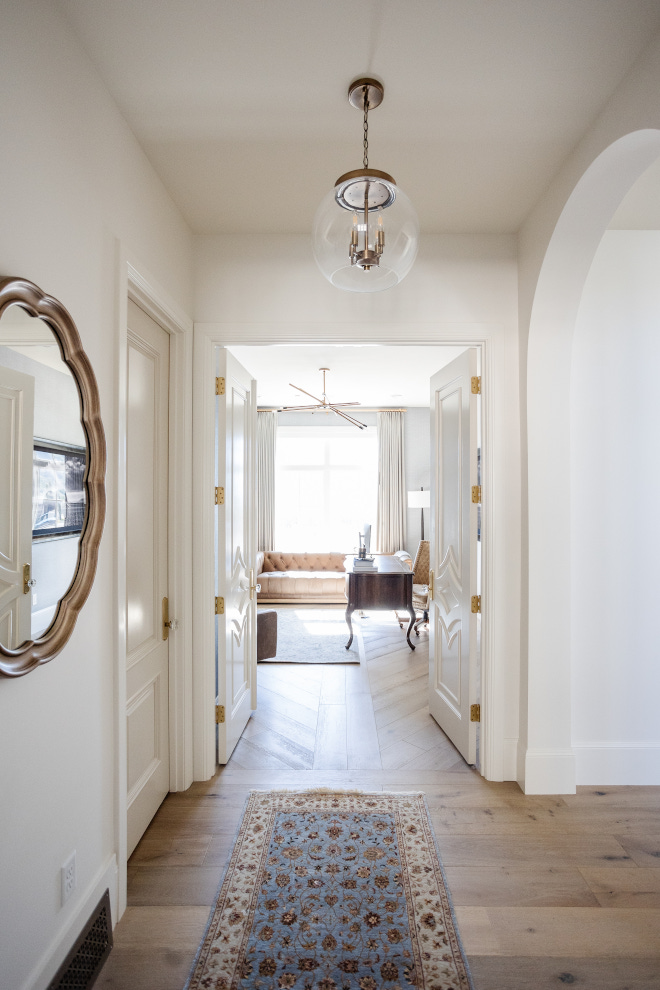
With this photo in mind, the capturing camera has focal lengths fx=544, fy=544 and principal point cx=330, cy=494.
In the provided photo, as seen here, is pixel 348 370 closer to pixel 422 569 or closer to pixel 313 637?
pixel 422 569

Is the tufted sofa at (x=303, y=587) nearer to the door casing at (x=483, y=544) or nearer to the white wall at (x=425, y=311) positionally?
the door casing at (x=483, y=544)

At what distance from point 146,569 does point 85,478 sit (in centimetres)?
86

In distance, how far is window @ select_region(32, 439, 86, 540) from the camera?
4.45 feet

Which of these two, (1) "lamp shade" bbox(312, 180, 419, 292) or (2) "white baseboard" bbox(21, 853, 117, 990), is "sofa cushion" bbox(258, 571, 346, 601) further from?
(1) "lamp shade" bbox(312, 180, 419, 292)

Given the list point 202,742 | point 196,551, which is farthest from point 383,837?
point 196,551

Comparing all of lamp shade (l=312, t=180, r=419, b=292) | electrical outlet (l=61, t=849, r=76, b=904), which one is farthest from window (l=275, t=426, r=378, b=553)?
electrical outlet (l=61, t=849, r=76, b=904)

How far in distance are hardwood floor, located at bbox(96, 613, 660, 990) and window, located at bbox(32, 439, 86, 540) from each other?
1350mm

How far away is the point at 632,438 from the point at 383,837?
2.22m

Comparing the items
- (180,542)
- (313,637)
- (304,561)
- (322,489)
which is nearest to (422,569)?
(313,637)

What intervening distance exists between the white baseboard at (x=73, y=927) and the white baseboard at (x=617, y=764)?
2.16 metres

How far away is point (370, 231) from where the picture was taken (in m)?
1.61

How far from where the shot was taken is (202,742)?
275 cm

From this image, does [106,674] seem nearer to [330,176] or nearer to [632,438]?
[330,176]

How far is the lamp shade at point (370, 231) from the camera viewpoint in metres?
1.60
